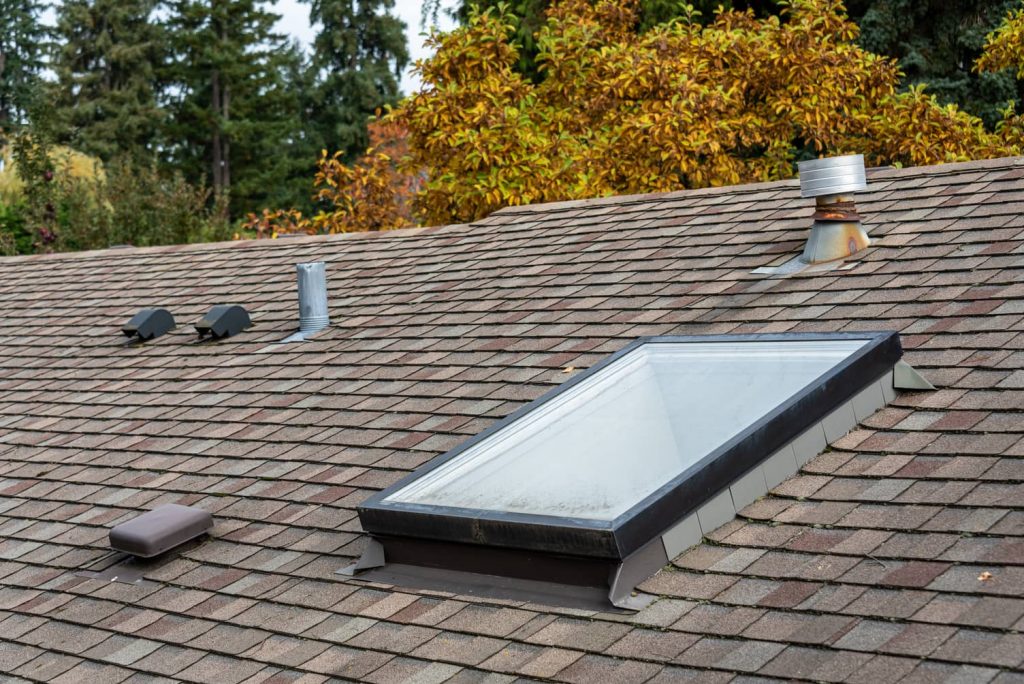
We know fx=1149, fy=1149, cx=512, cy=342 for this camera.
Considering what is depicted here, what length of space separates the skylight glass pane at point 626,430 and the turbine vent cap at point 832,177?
186 cm

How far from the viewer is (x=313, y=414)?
6.26 meters

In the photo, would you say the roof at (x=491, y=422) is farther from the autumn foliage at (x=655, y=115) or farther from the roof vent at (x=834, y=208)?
the autumn foliage at (x=655, y=115)

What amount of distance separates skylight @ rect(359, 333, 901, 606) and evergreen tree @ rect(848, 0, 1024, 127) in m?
16.3

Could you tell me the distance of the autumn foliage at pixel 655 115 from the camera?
45.6 ft

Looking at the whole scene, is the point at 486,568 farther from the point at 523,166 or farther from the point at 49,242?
the point at 49,242

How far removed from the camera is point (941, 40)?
1977cm

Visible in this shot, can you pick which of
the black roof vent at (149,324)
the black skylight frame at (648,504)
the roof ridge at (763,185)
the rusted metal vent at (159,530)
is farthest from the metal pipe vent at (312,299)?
the black skylight frame at (648,504)

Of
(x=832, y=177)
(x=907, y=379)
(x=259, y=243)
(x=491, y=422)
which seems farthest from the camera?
(x=259, y=243)

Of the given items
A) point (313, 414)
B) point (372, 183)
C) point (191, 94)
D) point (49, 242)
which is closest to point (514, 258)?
point (313, 414)

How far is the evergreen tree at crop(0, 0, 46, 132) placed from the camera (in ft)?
164

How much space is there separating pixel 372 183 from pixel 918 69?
31.9 ft

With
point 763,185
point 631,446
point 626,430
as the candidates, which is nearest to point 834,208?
point 763,185

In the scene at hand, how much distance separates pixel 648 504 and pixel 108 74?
50.1m

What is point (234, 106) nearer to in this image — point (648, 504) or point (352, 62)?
point (352, 62)
